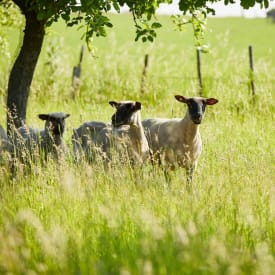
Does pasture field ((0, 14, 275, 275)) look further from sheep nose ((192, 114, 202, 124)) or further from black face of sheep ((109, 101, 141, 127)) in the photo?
black face of sheep ((109, 101, 141, 127))

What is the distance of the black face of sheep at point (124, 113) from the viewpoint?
9.37m

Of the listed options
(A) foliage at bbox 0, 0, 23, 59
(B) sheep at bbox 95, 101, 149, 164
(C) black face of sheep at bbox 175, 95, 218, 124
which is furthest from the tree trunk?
(A) foliage at bbox 0, 0, 23, 59

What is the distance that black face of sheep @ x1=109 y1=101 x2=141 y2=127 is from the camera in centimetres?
937

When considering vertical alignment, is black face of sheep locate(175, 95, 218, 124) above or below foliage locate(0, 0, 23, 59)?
below

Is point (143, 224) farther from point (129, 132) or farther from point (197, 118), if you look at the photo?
point (129, 132)

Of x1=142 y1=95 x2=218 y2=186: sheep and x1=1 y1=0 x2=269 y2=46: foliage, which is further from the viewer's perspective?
x1=142 y1=95 x2=218 y2=186: sheep

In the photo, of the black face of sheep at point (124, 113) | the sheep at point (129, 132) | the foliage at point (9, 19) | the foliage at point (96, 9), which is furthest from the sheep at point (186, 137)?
the foliage at point (9, 19)

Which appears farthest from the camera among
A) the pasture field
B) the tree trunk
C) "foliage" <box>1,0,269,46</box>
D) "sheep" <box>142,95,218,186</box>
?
the tree trunk

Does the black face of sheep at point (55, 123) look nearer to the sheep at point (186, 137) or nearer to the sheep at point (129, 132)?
the sheep at point (129, 132)

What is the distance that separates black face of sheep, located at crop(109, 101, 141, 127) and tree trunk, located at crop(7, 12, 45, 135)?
285 centimetres

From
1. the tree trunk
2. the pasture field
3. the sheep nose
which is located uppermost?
the tree trunk

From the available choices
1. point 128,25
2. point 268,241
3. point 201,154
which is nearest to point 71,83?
point 201,154

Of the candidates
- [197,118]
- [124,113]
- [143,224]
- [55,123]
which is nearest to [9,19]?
[55,123]

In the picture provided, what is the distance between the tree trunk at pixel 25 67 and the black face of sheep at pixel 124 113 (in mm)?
2846
